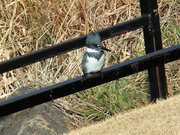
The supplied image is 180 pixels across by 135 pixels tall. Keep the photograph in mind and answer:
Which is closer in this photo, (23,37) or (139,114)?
(139,114)

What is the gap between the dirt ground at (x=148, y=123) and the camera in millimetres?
2930

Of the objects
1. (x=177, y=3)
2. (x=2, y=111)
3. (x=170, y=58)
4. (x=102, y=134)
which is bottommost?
(x=102, y=134)

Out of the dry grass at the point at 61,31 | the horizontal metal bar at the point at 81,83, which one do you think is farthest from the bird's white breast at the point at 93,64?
the dry grass at the point at 61,31

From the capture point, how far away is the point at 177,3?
586cm

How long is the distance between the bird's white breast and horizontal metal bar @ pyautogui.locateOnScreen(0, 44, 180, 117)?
0.44ft

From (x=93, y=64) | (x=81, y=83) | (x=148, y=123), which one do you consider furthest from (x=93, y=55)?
(x=148, y=123)

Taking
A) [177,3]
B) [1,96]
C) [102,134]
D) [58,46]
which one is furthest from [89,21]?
[102,134]

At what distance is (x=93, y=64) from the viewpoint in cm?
296

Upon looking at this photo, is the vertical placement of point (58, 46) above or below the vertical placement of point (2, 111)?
above

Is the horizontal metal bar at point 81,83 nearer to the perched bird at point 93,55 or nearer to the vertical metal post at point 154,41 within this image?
the perched bird at point 93,55

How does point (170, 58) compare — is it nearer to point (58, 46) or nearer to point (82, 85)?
point (82, 85)

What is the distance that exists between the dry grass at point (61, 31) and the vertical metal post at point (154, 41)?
83 cm

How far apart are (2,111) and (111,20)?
12.2ft

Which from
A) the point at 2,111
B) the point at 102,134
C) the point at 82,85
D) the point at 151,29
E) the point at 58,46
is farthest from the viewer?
the point at 151,29
